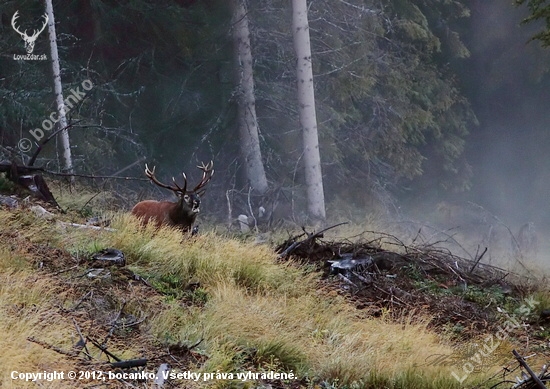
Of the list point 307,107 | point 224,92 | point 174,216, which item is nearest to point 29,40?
point 224,92

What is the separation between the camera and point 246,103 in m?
16.6

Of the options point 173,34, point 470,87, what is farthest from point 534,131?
point 173,34

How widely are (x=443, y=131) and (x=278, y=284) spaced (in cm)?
1661

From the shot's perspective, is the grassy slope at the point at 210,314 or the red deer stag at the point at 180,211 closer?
the grassy slope at the point at 210,314

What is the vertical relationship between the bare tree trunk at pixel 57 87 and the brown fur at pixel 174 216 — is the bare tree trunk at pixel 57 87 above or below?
above

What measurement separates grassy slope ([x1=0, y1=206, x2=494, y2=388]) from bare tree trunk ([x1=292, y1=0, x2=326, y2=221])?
279 inches

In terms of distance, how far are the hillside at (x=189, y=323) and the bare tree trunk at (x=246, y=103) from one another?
863 cm

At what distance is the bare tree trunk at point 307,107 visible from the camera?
48.4ft

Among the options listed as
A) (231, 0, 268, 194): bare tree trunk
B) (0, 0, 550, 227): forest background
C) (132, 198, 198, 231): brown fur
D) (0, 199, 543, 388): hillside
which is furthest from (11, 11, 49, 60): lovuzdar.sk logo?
(0, 199, 543, 388): hillside

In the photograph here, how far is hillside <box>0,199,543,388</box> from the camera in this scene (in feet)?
16.3

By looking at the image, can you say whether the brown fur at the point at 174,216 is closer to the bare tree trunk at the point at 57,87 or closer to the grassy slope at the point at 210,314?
the grassy slope at the point at 210,314

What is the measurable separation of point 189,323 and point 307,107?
9.60 meters

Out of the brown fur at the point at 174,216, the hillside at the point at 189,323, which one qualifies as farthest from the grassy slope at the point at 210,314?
the brown fur at the point at 174,216

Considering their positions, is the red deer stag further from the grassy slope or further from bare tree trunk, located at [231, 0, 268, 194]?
bare tree trunk, located at [231, 0, 268, 194]
